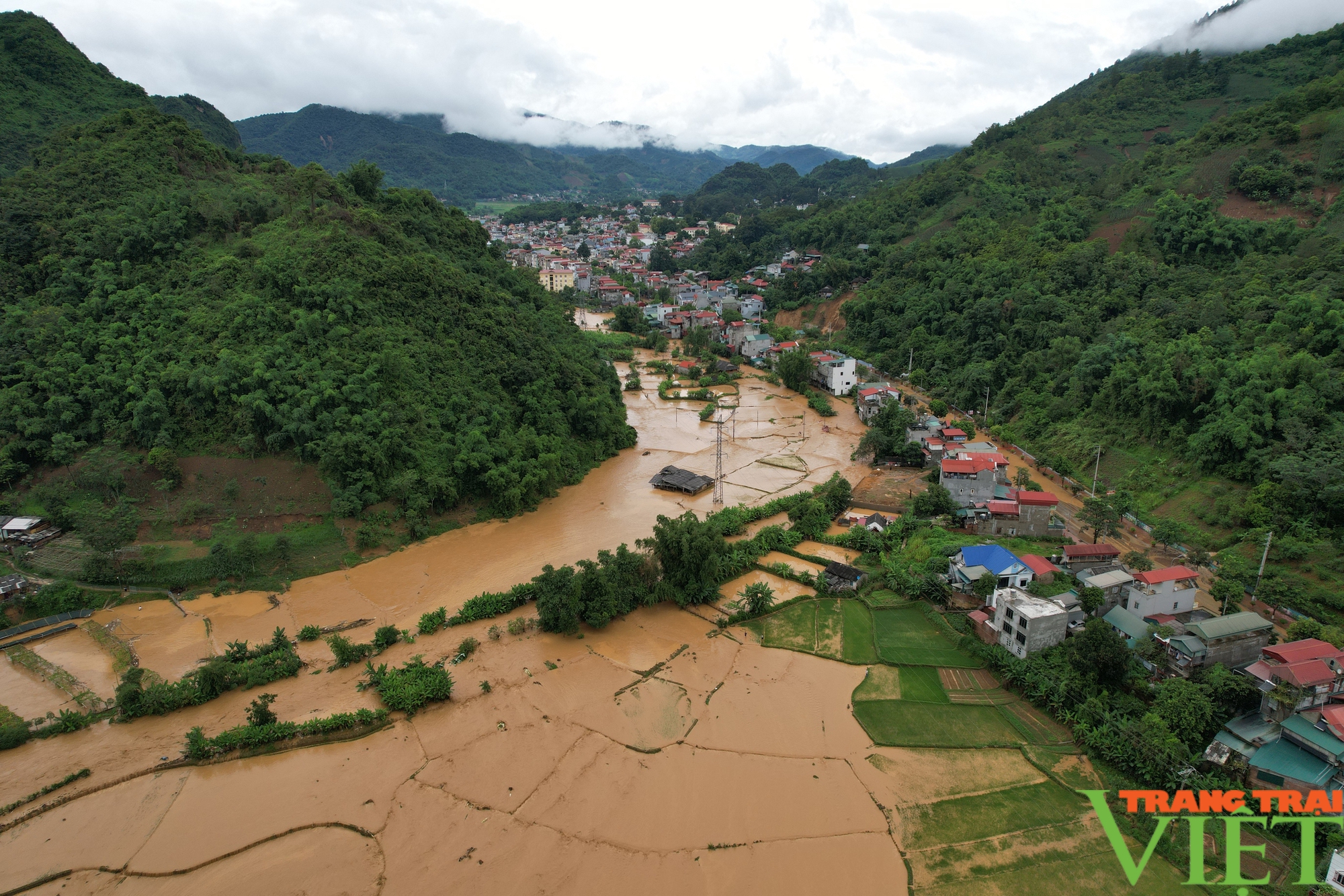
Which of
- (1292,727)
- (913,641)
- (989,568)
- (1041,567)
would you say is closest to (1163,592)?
(1041,567)

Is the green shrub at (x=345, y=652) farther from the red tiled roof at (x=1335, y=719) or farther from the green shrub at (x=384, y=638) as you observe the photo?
the red tiled roof at (x=1335, y=719)

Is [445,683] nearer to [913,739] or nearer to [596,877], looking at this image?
[596,877]

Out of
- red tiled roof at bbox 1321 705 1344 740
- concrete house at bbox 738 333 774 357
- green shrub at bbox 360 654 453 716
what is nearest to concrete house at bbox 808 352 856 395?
concrete house at bbox 738 333 774 357

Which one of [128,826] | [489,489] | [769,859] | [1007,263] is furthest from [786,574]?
[1007,263]

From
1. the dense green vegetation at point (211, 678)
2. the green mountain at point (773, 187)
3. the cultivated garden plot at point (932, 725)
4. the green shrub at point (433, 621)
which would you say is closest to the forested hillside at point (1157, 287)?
the cultivated garden plot at point (932, 725)

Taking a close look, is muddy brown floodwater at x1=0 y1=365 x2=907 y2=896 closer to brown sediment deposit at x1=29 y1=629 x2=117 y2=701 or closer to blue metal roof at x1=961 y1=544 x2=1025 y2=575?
brown sediment deposit at x1=29 y1=629 x2=117 y2=701

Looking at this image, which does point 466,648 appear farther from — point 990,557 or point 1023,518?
point 1023,518
